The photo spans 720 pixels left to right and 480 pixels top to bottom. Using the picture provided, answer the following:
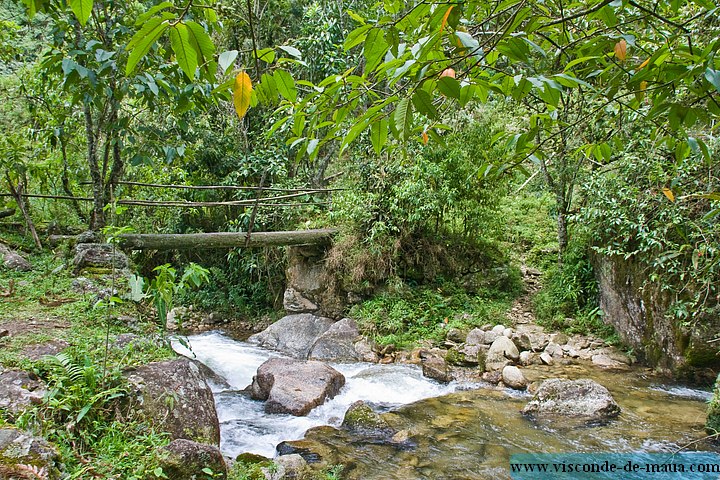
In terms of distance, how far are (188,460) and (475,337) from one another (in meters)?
Result: 5.02

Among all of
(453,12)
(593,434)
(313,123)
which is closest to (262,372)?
(593,434)

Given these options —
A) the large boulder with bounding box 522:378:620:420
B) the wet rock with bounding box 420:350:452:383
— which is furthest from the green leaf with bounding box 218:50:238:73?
the wet rock with bounding box 420:350:452:383

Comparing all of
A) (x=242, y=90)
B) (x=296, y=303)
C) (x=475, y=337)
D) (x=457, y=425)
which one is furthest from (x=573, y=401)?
(x=296, y=303)

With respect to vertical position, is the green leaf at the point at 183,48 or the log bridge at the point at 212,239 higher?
the green leaf at the point at 183,48

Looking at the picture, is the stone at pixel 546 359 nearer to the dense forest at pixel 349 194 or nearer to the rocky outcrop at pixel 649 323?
the dense forest at pixel 349 194

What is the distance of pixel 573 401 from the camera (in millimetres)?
4625

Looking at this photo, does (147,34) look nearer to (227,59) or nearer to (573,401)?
(227,59)

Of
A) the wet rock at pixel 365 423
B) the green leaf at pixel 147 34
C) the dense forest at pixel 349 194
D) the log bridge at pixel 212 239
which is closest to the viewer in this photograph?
the green leaf at pixel 147 34

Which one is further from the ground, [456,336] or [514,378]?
[456,336]

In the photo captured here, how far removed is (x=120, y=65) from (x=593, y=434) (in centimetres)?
493

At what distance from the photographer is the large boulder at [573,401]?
452cm

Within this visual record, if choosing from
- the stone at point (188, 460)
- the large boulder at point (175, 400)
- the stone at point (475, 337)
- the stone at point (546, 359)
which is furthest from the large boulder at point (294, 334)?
the stone at point (188, 460)

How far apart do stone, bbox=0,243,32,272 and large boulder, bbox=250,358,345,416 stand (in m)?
2.74

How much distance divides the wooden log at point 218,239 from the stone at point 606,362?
14.7 feet
